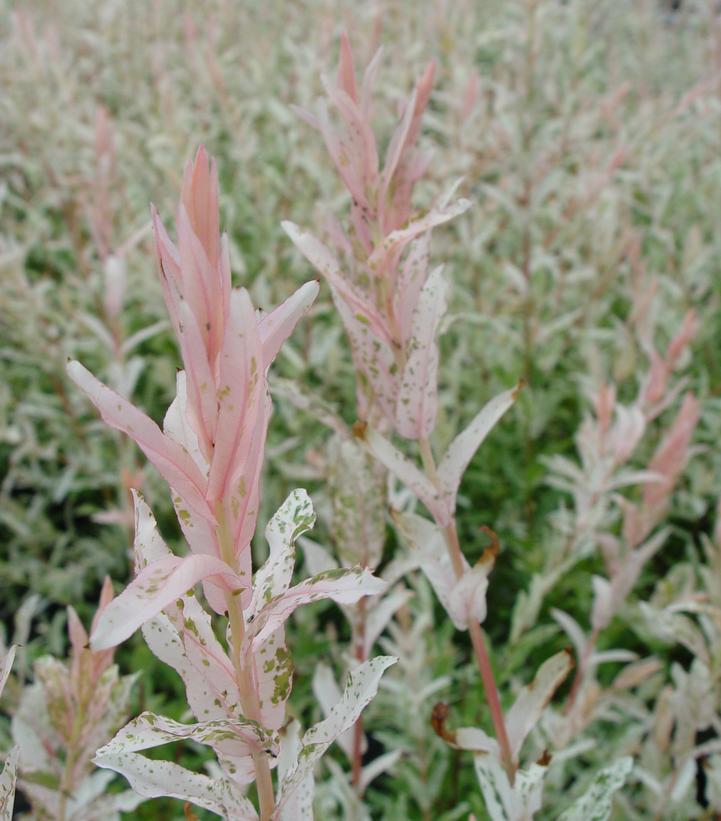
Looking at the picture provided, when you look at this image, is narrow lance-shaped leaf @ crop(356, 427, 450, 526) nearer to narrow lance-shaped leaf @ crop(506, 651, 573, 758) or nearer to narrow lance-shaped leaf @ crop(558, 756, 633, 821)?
narrow lance-shaped leaf @ crop(506, 651, 573, 758)

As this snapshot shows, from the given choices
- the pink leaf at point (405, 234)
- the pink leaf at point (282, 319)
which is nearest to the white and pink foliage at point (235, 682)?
the pink leaf at point (282, 319)

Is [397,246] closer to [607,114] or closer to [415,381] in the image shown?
[415,381]

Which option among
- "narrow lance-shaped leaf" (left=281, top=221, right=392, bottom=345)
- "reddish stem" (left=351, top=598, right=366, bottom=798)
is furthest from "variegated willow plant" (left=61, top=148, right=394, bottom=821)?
"reddish stem" (left=351, top=598, right=366, bottom=798)

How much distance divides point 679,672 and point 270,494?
104cm

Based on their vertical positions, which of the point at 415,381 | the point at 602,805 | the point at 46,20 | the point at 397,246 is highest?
the point at 46,20

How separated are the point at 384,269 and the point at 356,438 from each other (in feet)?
0.54

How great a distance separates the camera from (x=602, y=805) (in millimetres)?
777

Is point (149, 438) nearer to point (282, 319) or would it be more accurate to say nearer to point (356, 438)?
point (282, 319)

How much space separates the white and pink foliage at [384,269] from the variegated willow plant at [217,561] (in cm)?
19

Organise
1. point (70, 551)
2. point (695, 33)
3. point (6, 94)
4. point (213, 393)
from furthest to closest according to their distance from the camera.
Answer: point (695, 33) → point (6, 94) → point (70, 551) → point (213, 393)

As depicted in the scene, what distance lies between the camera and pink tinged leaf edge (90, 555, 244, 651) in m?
0.43

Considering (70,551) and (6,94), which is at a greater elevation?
(6,94)

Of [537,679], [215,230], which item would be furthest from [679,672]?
[215,230]

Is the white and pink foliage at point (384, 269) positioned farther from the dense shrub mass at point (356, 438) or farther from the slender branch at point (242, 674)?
the slender branch at point (242, 674)
